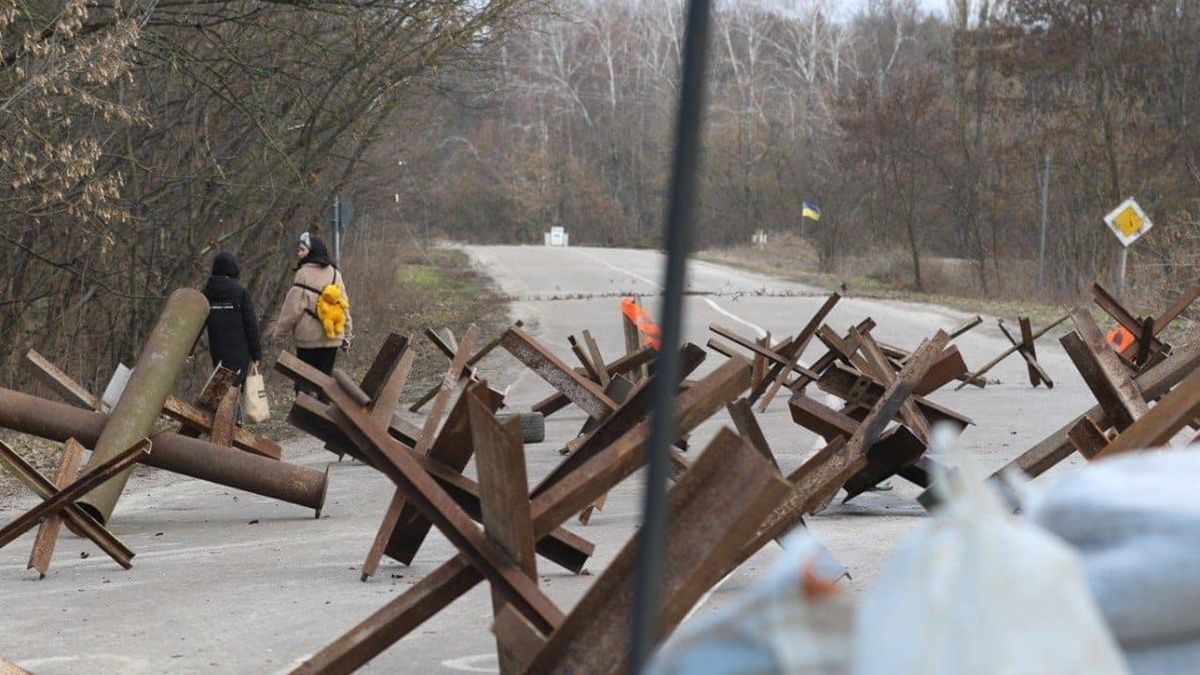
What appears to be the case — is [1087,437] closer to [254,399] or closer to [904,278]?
[254,399]

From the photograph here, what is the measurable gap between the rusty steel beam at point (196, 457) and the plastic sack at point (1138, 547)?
23.5 feet

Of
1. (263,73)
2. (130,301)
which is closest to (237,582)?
(263,73)

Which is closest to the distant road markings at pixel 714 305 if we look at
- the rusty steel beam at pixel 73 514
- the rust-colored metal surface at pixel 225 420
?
the rust-colored metal surface at pixel 225 420

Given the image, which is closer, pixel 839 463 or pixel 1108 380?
pixel 839 463

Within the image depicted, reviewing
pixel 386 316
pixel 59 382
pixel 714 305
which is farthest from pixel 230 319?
pixel 714 305

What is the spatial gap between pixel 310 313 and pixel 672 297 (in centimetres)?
1346

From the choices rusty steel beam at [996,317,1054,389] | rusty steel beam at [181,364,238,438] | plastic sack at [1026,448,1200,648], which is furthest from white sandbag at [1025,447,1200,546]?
rusty steel beam at [996,317,1054,389]

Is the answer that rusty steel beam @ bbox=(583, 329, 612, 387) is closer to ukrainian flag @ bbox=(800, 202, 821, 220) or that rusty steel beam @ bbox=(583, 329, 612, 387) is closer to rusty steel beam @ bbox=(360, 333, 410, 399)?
rusty steel beam @ bbox=(360, 333, 410, 399)

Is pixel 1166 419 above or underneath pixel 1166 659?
underneath

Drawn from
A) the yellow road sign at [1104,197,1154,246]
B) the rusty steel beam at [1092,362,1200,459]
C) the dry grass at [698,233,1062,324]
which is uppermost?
the rusty steel beam at [1092,362,1200,459]

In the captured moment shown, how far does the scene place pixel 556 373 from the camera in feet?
28.7

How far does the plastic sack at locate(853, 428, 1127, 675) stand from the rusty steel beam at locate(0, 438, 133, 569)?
6.66 meters

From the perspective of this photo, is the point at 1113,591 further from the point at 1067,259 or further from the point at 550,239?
the point at 550,239

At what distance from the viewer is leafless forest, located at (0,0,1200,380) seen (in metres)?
16.3
